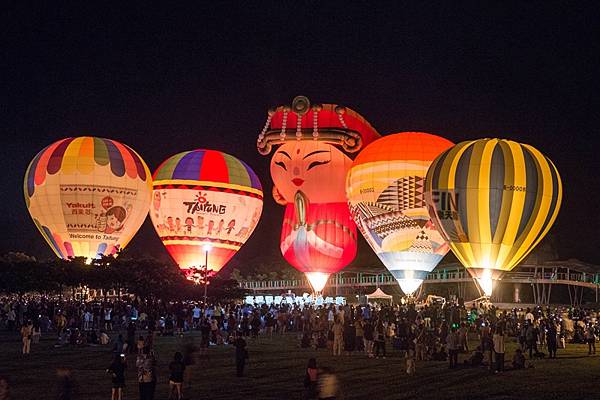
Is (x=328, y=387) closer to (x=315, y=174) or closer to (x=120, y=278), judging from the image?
(x=120, y=278)

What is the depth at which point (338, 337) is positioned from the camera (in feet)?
71.2

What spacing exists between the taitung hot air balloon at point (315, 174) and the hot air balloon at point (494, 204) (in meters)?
11.8

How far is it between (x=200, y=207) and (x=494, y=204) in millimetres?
16170

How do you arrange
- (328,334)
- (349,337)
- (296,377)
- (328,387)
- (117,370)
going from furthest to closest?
(328,334), (349,337), (296,377), (117,370), (328,387)

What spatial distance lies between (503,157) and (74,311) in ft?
59.4

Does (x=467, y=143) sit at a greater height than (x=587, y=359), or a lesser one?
greater

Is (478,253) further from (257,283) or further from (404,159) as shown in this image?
(257,283)

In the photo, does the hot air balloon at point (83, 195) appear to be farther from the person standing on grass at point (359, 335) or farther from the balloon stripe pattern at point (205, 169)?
the person standing on grass at point (359, 335)

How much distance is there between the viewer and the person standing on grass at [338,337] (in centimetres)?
2164

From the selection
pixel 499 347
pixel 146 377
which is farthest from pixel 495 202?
pixel 146 377

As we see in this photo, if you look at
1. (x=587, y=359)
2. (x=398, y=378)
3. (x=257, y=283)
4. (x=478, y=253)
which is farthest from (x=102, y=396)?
(x=257, y=283)

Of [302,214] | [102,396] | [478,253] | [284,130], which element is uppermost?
[284,130]

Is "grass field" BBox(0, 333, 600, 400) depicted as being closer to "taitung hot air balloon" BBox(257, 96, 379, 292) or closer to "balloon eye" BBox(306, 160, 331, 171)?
"taitung hot air balloon" BBox(257, 96, 379, 292)

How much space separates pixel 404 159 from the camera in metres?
38.8
